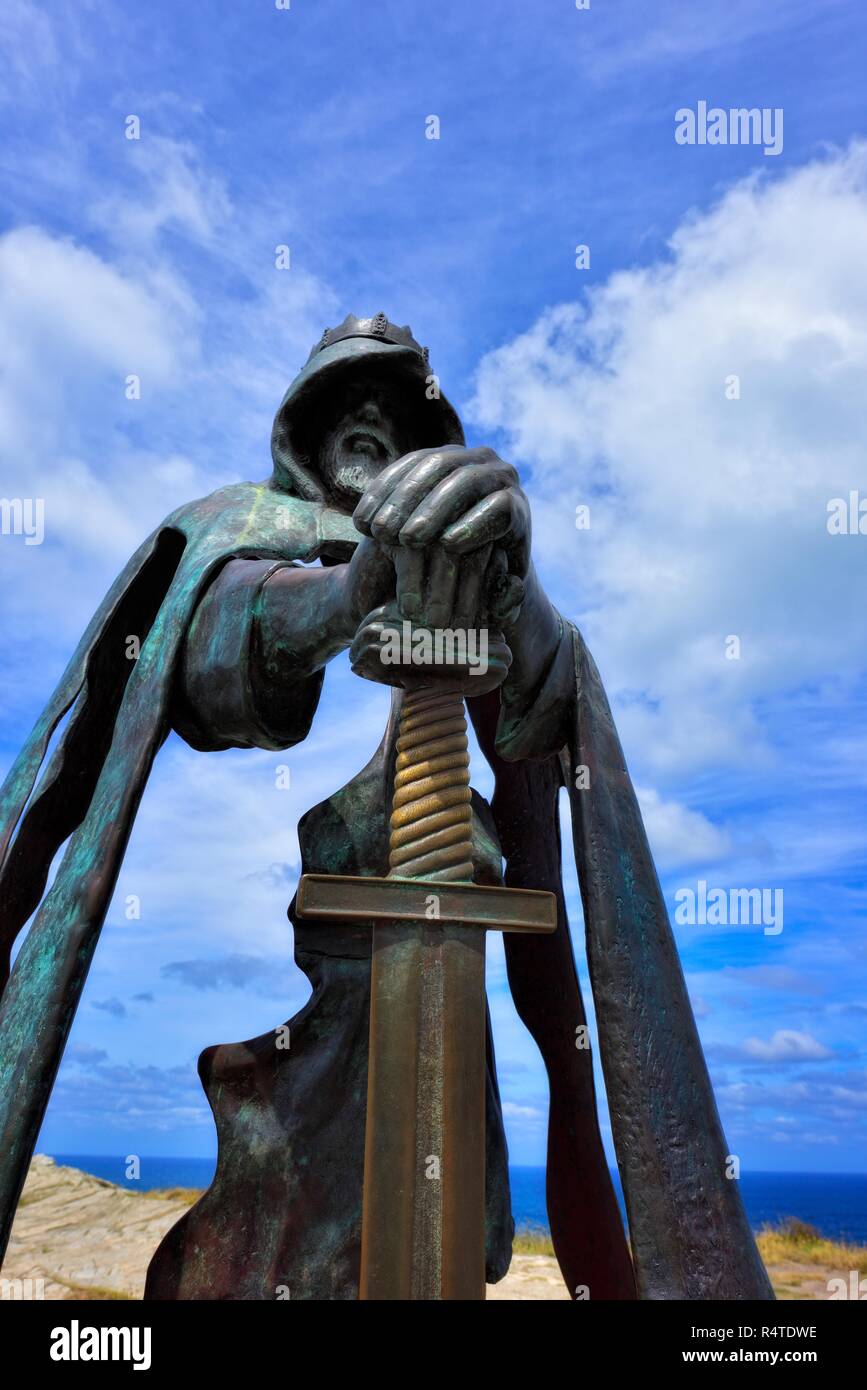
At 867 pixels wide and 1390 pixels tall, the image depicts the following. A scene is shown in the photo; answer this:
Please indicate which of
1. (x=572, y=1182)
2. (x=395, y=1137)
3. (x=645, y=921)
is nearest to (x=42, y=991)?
(x=395, y=1137)

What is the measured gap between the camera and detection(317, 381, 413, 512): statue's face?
3.54 m

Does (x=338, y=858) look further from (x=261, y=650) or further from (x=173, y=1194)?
(x=173, y=1194)

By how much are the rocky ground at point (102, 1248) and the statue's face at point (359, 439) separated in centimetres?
355

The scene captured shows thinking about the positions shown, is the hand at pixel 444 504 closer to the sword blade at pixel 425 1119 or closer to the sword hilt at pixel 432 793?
the sword hilt at pixel 432 793

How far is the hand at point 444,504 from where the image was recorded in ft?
7.11

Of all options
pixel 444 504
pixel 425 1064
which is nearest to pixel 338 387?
pixel 444 504

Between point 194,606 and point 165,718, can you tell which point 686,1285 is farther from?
point 194,606

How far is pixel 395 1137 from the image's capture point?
2.18 metres

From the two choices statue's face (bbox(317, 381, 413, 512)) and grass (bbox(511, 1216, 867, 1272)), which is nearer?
statue's face (bbox(317, 381, 413, 512))

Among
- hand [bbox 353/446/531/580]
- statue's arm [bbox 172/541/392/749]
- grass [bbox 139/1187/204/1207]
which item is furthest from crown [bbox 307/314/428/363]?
grass [bbox 139/1187/204/1207]

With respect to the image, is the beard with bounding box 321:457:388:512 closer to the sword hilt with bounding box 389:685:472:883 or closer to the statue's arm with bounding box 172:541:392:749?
the statue's arm with bounding box 172:541:392:749

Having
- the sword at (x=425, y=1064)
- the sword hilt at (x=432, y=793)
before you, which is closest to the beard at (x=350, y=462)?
the sword hilt at (x=432, y=793)

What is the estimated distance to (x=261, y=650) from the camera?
2.86 m
